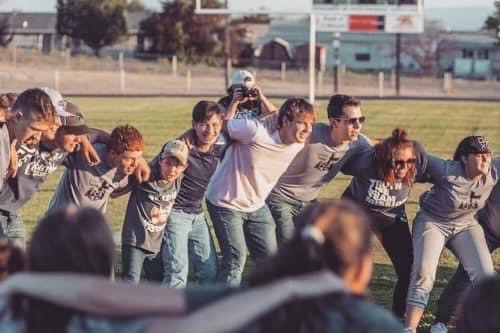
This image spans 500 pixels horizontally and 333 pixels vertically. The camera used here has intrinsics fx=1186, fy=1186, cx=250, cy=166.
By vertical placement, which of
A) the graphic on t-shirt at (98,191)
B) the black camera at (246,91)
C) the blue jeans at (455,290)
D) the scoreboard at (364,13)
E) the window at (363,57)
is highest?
the scoreboard at (364,13)

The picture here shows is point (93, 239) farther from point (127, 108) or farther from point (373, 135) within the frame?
point (127, 108)

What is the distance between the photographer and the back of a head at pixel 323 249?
11.0 feet

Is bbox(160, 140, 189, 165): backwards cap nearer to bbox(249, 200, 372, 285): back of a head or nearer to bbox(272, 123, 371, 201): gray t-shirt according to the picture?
bbox(272, 123, 371, 201): gray t-shirt

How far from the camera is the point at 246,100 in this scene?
385 inches

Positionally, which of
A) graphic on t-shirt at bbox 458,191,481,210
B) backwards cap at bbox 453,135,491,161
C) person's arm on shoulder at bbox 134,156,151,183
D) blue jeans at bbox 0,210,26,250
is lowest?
blue jeans at bbox 0,210,26,250

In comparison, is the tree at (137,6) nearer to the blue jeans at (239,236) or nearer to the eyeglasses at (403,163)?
the blue jeans at (239,236)

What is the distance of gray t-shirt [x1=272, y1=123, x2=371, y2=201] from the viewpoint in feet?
29.5

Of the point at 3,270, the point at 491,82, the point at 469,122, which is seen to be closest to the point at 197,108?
the point at 3,270

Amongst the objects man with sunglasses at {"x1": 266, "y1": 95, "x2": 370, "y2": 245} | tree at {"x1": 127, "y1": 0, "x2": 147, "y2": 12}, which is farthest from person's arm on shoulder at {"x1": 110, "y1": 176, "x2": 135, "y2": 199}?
tree at {"x1": 127, "y1": 0, "x2": 147, "y2": 12}

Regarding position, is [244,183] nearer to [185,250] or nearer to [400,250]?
[185,250]

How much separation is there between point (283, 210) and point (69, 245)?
237 inches

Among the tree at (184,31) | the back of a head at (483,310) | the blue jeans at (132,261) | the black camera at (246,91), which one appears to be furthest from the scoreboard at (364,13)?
the tree at (184,31)

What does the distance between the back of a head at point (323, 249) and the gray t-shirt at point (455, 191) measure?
16.8 ft

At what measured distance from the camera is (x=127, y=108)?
35938 mm
